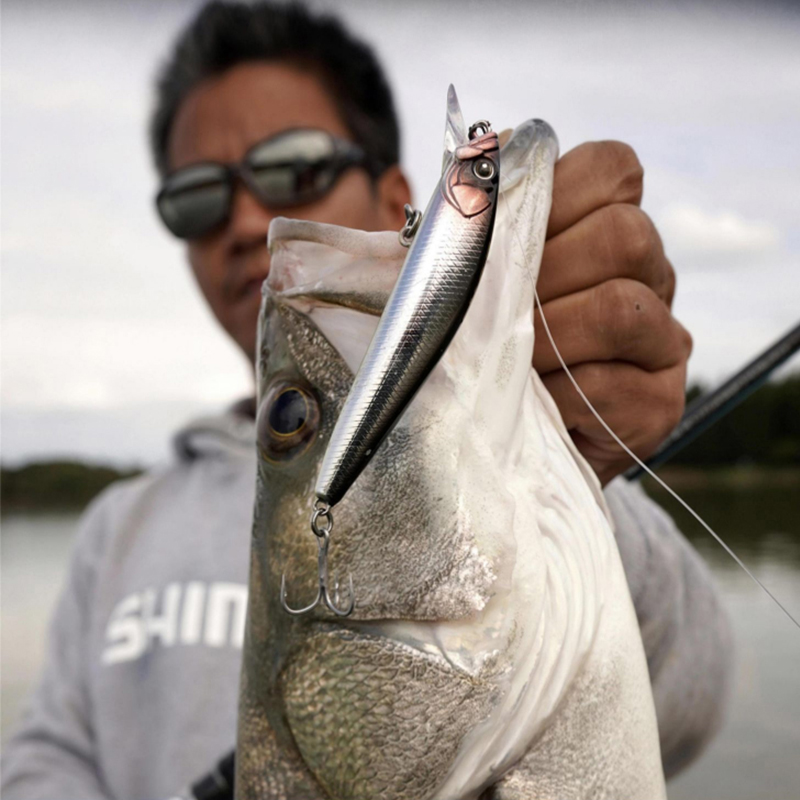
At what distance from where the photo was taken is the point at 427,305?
65cm

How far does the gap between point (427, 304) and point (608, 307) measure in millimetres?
412

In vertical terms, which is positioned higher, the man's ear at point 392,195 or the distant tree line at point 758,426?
the man's ear at point 392,195

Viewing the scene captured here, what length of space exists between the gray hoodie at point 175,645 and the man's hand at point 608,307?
0.72m

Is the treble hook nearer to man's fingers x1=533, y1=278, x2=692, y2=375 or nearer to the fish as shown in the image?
the fish

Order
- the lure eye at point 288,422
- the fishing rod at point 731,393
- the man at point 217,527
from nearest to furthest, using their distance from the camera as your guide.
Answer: the lure eye at point 288,422, the fishing rod at point 731,393, the man at point 217,527

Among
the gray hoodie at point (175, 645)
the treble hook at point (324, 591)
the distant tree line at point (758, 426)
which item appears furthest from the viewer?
the distant tree line at point (758, 426)

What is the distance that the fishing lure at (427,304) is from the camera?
65 centimetres

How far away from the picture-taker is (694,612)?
7.00 ft

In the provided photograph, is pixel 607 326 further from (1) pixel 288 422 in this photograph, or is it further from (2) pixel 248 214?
(2) pixel 248 214

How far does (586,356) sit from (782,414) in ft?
28.3

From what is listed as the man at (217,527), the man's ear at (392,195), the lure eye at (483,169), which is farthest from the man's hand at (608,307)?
the man's ear at (392,195)

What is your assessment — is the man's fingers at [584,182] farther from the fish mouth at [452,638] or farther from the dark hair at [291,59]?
the dark hair at [291,59]

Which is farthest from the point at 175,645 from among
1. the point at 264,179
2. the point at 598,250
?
the point at 598,250

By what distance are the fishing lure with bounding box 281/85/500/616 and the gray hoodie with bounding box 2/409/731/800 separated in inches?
48.9
